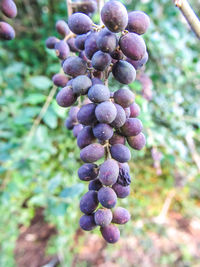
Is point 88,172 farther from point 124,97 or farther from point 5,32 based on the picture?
point 5,32

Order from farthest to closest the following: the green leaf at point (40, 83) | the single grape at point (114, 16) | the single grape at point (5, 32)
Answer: the green leaf at point (40, 83)
the single grape at point (5, 32)
the single grape at point (114, 16)

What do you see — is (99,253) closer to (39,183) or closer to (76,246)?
(76,246)

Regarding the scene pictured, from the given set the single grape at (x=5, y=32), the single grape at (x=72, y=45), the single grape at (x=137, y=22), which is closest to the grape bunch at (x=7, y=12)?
the single grape at (x=5, y=32)

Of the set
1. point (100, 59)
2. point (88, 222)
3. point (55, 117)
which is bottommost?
point (55, 117)

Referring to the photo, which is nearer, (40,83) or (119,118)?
(119,118)

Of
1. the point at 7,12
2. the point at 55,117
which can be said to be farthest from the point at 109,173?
the point at 55,117

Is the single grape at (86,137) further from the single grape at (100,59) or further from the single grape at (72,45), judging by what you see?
the single grape at (72,45)

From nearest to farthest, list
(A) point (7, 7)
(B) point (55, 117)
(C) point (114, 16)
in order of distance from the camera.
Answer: (C) point (114, 16) → (A) point (7, 7) → (B) point (55, 117)

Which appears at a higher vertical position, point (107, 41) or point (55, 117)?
point (107, 41)
